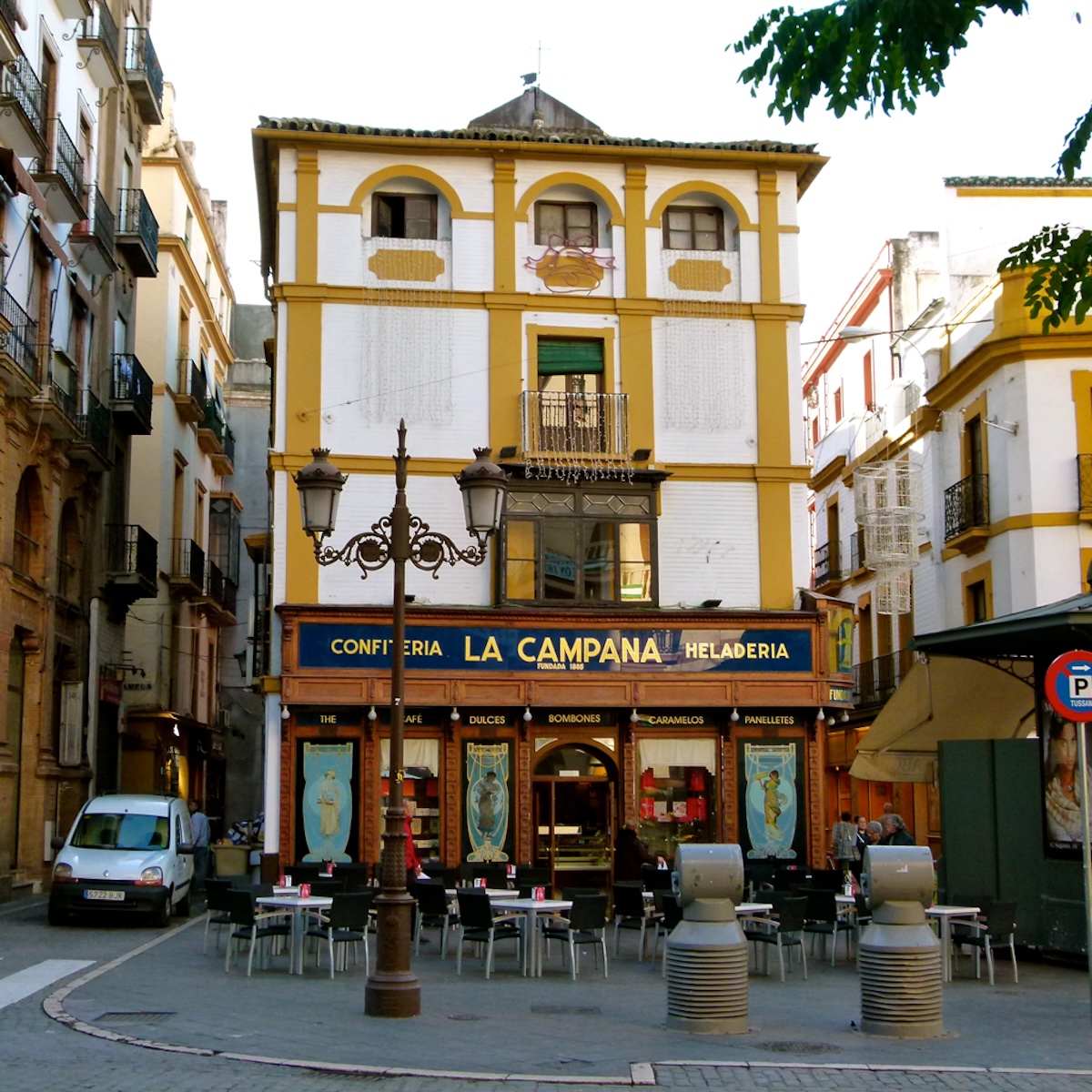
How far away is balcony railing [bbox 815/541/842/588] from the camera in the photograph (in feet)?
133

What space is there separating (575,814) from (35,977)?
445 inches

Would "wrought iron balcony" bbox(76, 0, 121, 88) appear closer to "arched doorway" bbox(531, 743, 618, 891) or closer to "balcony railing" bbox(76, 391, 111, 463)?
"balcony railing" bbox(76, 391, 111, 463)

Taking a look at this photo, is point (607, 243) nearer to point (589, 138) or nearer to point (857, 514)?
point (589, 138)

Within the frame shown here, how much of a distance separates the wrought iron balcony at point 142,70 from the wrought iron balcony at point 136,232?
2428mm

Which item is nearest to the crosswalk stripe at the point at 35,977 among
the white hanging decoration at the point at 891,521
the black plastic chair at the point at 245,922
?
the black plastic chair at the point at 245,922

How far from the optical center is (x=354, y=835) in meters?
24.3

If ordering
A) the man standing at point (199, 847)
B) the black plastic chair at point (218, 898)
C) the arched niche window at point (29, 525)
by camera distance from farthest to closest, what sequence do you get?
the arched niche window at point (29, 525)
the man standing at point (199, 847)
the black plastic chair at point (218, 898)

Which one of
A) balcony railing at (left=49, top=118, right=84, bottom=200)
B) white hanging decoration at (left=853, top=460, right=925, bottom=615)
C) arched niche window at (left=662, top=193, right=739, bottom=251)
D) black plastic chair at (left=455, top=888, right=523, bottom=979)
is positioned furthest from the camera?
white hanging decoration at (left=853, top=460, right=925, bottom=615)

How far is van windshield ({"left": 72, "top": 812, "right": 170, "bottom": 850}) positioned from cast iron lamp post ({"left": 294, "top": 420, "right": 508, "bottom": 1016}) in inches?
336

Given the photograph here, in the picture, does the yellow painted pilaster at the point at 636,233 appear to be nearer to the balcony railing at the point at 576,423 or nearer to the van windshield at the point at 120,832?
the balcony railing at the point at 576,423

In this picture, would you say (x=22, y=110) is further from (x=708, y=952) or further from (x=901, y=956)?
(x=901, y=956)

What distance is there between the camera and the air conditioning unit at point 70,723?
28672mm

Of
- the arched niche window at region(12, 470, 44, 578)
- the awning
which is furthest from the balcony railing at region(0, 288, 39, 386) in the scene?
the awning

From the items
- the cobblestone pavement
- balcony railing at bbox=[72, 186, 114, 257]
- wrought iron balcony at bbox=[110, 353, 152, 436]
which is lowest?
the cobblestone pavement
